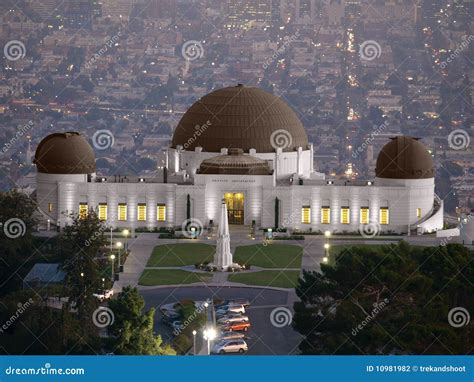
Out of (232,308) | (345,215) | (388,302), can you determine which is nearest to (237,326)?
(232,308)

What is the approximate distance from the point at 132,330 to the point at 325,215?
42.8 meters

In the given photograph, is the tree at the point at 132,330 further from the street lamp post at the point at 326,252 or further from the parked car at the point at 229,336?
the street lamp post at the point at 326,252

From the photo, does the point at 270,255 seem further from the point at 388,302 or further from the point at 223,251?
the point at 388,302

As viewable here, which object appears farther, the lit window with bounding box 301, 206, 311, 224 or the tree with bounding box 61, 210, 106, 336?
the lit window with bounding box 301, 206, 311, 224

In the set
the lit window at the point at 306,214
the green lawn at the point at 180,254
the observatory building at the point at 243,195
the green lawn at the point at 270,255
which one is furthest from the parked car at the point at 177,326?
the lit window at the point at 306,214

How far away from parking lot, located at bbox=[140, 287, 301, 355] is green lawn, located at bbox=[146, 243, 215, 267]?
25.4 feet

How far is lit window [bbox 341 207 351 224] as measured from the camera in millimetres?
101000

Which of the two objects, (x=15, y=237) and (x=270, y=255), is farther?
(x=270, y=255)

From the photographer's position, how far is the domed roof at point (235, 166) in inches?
4011

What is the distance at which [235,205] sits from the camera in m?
101

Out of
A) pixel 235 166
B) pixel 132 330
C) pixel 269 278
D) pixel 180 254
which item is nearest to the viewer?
pixel 132 330

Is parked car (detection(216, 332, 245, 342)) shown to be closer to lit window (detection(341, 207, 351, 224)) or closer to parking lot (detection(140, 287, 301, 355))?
parking lot (detection(140, 287, 301, 355))

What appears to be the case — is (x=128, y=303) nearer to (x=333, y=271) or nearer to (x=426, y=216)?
(x=333, y=271)

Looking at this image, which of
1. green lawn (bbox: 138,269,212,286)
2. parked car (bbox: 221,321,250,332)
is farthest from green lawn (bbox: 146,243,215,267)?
parked car (bbox: 221,321,250,332)
